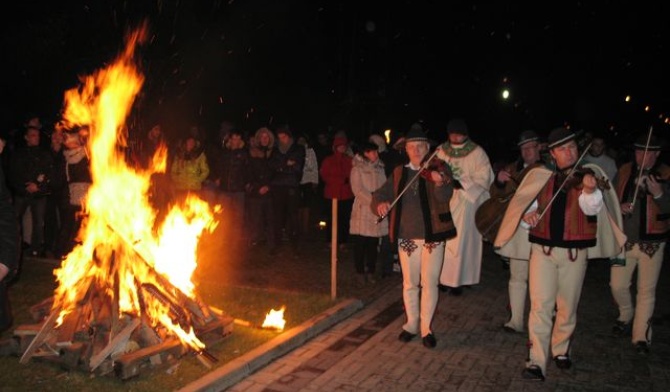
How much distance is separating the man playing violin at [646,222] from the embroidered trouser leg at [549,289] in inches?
39.2

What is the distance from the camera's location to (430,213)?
6.71 metres

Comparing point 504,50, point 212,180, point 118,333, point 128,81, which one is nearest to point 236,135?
point 212,180

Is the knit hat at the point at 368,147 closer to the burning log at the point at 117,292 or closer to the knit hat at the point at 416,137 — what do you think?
the knit hat at the point at 416,137

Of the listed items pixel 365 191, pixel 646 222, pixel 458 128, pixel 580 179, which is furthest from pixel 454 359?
pixel 365 191

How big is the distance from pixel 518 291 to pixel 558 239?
1767 millimetres

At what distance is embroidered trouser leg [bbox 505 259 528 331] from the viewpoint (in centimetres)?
728

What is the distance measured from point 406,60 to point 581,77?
12.9 meters

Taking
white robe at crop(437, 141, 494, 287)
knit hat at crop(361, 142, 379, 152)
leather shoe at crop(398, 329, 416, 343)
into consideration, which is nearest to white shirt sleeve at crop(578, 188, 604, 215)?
leather shoe at crop(398, 329, 416, 343)

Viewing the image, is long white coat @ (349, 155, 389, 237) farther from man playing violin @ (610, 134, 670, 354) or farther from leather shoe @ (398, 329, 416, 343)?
man playing violin @ (610, 134, 670, 354)

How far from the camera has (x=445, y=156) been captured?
8727mm

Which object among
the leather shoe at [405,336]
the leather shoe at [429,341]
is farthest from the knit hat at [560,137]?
the leather shoe at [405,336]

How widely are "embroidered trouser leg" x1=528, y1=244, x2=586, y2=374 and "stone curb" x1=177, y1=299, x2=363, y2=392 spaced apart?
2482 mm

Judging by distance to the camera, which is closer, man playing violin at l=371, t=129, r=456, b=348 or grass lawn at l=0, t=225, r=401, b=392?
grass lawn at l=0, t=225, r=401, b=392

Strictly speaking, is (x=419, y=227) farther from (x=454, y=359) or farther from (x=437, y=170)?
(x=454, y=359)
